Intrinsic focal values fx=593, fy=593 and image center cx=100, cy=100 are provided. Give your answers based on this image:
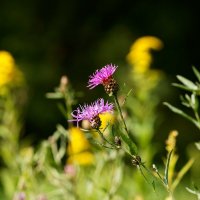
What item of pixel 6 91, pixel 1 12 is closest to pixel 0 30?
pixel 1 12

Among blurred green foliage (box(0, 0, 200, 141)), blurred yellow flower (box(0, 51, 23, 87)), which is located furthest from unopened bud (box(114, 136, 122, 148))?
blurred green foliage (box(0, 0, 200, 141))

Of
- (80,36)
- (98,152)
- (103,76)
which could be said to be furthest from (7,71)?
(80,36)

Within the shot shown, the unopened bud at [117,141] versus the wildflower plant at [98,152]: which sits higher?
the unopened bud at [117,141]

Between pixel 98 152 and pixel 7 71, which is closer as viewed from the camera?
pixel 98 152

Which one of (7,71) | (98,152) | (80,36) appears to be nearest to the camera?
(98,152)

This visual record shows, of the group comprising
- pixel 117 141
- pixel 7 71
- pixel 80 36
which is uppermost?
pixel 117 141

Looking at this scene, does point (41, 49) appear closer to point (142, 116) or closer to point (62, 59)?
point (62, 59)

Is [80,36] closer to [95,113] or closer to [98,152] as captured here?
[98,152]

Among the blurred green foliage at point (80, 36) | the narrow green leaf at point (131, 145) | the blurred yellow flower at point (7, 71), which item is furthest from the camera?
the blurred green foliage at point (80, 36)

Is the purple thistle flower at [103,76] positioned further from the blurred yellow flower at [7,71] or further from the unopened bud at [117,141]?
the blurred yellow flower at [7,71]

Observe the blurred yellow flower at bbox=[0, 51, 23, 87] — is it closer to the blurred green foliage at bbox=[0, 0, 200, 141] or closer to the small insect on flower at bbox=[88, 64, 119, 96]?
the small insect on flower at bbox=[88, 64, 119, 96]

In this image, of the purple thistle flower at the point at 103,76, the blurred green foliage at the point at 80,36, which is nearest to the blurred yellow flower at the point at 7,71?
the purple thistle flower at the point at 103,76
